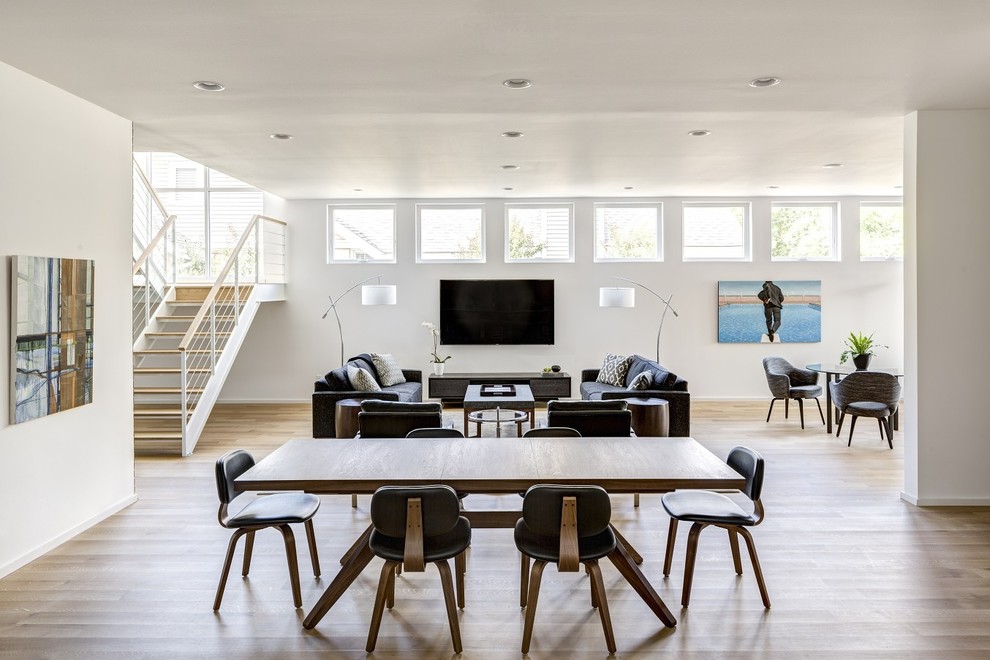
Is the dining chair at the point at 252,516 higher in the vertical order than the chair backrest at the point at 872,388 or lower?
lower

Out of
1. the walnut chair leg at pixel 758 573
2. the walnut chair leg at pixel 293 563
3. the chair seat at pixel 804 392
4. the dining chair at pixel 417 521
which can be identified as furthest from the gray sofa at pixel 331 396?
the chair seat at pixel 804 392

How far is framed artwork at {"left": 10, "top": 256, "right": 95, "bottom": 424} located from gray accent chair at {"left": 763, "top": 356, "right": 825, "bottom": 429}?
6749mm

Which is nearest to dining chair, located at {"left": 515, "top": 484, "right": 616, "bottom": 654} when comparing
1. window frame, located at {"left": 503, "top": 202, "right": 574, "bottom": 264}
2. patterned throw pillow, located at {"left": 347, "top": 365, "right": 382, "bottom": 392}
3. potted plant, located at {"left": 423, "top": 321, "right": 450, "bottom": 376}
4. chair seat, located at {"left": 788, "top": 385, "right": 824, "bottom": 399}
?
patterned throw pillow, located at {"left": 347, "top": 365, "right": 382, "bottom": 392}

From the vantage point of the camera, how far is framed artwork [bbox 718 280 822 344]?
10023 mm

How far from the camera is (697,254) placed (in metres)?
10.1

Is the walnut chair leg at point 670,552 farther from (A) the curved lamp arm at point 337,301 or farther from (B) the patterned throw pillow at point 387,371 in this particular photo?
(A) the curved lamp arm at point 337,301

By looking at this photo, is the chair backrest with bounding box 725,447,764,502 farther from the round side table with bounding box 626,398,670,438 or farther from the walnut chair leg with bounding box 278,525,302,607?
the round side table with bounding box 626,398,670,438

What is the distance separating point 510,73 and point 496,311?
237 inches

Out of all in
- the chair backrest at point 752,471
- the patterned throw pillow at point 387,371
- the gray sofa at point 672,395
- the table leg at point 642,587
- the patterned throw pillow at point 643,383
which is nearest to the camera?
the table leg at point 642,587

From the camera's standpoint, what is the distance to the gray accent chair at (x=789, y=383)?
323 inches

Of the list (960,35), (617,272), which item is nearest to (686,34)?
(960,35)

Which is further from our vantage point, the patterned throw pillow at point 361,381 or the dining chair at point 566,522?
the patterned throw pillow at point 361,381

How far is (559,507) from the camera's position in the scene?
9.32ft

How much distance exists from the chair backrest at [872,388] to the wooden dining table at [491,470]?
13.4 ft
